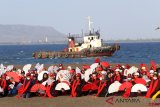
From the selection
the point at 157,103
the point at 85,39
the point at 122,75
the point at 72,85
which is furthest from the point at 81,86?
the point at 85,39

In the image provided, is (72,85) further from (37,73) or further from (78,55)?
(78,55)

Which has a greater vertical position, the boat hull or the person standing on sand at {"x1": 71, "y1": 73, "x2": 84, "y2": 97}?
the person standing on sand at {"x1": 71, "y1": 73, "x2": 84, "y2": 97}

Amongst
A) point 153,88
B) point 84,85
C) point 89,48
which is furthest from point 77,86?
point 89,48

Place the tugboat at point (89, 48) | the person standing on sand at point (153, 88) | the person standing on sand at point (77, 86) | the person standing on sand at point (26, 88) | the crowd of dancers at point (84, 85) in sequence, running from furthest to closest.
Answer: the tugboat at point (89, 48) → the person standing on sand at point (26, 88) → the person standing on sand at point (77, 86) → the crowd of dancers at point (84, 85) → the person standing on sand at point (153, 88)

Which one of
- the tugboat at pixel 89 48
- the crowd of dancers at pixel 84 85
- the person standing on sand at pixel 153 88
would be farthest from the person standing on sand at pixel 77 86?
the tugboat at pixel 89 48

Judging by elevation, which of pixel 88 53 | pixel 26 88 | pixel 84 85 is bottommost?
pixel 88 53

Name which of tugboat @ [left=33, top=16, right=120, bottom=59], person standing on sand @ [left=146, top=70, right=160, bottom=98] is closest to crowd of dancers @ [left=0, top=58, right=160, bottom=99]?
person standing on sand @ [left=146, top=70, right=160, bottom=98]

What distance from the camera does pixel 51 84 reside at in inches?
880

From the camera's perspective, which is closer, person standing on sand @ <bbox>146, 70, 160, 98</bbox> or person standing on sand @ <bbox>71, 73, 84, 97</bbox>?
person standing on sand @ <bbox>146, 70, 160, 98</bbox>

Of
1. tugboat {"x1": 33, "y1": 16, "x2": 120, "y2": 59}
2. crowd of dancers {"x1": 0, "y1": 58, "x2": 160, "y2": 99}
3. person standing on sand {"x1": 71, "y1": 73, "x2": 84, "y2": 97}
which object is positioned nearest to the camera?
crowd of dancers {"x1": 0, "y1": 58, "x2": 160, "y2": 99}

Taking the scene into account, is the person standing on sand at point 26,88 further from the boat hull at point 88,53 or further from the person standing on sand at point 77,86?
the boat hull at point 88,53

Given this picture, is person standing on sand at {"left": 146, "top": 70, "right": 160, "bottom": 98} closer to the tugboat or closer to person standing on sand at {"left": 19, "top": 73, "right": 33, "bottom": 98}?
person standing on sand at {"left": 19, "top": 73, "right": 33, "bottom": 98}

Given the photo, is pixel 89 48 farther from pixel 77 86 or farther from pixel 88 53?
pixel 77 86

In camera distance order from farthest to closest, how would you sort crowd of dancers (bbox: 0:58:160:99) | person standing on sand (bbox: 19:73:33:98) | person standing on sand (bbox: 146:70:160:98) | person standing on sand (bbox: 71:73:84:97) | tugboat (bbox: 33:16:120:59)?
1. tugboat (bbox: 33:16:120:59)
2. person standing on sand (bbox: 19:73:33:98)
3. person standing on sand (bbox: 71:73:84:97)
4. crowd of dancers (bbox: 0:58:160:99)
5. person standing on sand (bbox: 146:70:160:98)
